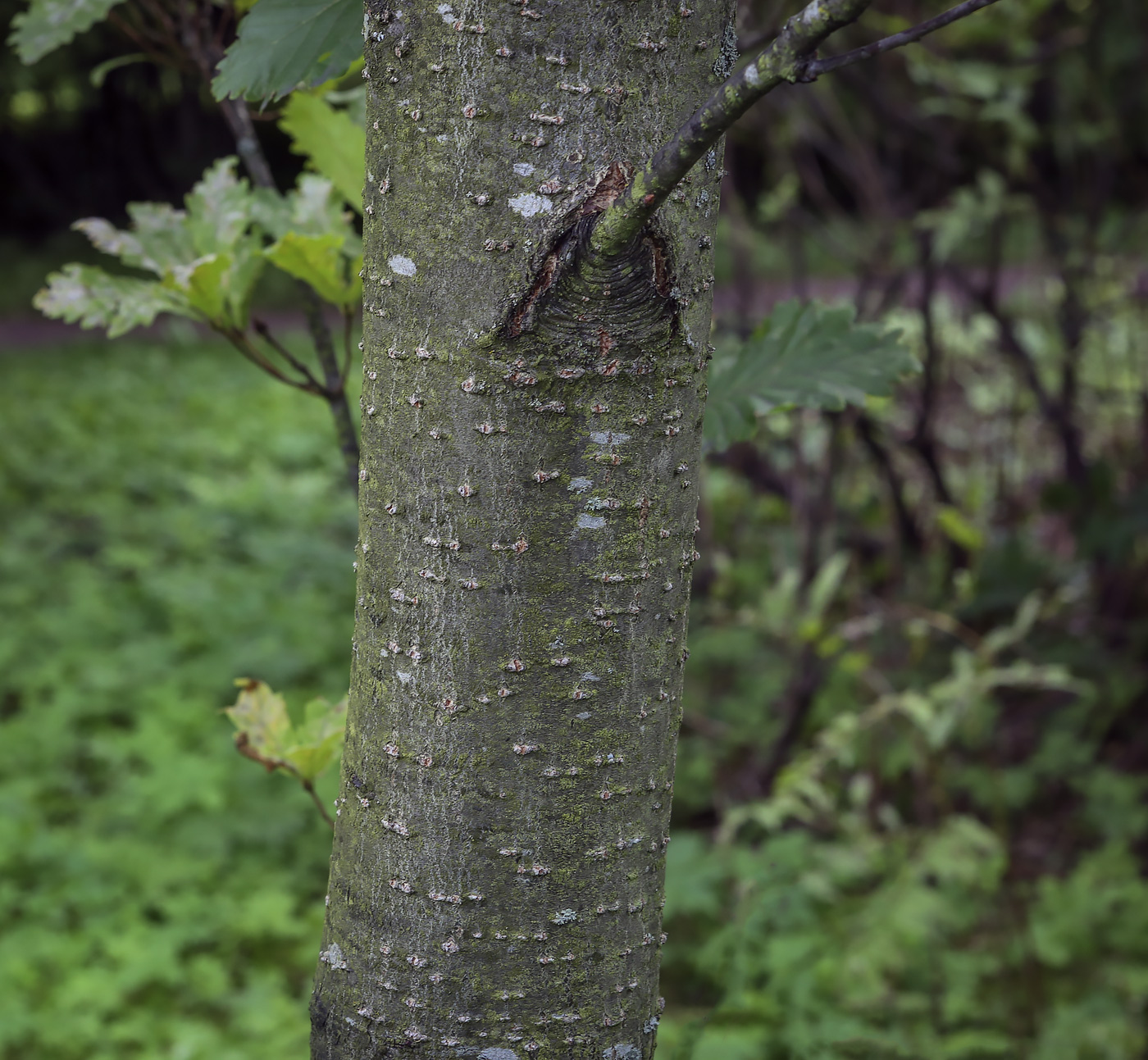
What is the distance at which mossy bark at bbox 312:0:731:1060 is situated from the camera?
2.08ft

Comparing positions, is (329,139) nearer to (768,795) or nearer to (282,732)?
(282,732)

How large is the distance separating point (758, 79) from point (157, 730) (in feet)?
10.5

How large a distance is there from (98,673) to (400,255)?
3360 mm

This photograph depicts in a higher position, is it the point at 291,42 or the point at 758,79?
the point at 291,42

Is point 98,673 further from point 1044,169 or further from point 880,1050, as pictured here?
point 1044,169

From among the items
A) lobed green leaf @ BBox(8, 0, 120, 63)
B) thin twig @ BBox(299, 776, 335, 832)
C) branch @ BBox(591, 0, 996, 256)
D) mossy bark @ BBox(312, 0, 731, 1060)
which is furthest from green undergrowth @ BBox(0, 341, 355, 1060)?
branch @ BBox(591, 0, 996, 256)

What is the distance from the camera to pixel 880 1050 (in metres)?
1.46

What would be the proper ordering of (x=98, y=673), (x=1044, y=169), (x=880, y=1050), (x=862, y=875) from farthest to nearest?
1. (x=1044, y=169)
2. (x=98, y=673)
3. (x=862, y=875)
4. (x=880, y=1050)

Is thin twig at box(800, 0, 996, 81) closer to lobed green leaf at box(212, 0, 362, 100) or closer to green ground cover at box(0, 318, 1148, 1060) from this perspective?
lobed green leaf at box(212, 0, 362, 100)

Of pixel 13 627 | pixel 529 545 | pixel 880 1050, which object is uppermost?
pixel 529 545

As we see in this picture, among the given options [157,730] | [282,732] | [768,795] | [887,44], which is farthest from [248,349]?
[157,730]

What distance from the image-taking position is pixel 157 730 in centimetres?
325

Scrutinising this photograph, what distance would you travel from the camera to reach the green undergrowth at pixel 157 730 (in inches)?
96.9

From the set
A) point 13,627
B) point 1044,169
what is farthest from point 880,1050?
point 1044,169
